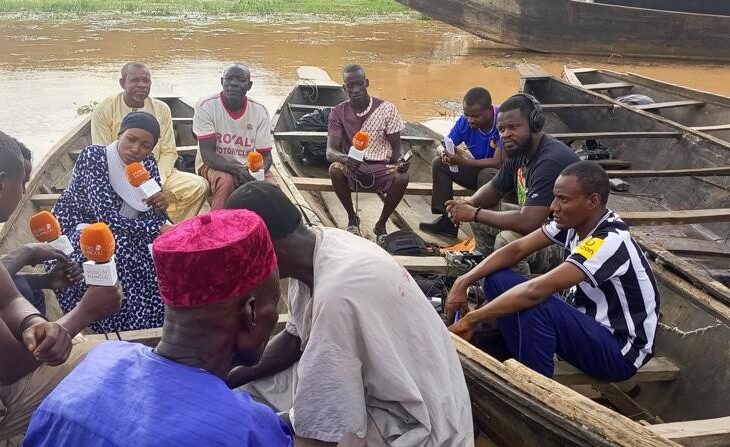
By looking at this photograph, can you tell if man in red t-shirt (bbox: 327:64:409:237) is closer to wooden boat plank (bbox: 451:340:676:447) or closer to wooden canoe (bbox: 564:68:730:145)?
wooden boat plank (bbox: 451:340:676:447)

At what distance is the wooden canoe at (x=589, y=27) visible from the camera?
1404 cm

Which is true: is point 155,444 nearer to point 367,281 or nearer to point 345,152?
point 367,281

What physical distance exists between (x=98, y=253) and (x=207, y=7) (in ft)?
72.8

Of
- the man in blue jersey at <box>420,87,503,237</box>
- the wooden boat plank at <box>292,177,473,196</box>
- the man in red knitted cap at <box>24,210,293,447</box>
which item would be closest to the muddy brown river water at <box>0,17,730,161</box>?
the wooden boat plank at <box>292,177,473,196</box>

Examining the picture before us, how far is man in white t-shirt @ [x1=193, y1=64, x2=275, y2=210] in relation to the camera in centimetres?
450

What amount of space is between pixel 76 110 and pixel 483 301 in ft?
33.9

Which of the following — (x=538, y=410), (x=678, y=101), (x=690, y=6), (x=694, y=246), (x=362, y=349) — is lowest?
(x=694, y=246)

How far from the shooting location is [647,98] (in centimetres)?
746

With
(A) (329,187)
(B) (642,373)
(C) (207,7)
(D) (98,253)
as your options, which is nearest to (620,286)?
(B) (642,373)

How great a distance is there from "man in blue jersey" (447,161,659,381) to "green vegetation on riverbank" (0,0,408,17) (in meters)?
20.5

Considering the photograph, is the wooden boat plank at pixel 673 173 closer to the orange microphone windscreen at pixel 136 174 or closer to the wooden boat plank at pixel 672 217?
the wooden boat plank at pixel 672 217

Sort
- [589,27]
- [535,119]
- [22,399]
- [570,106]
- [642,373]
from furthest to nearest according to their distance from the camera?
[589,27]
[570,106]
[535,119]
[642,373]
[22,399]

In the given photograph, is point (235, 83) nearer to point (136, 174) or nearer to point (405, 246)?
point (136, 174)

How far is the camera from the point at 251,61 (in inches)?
603
